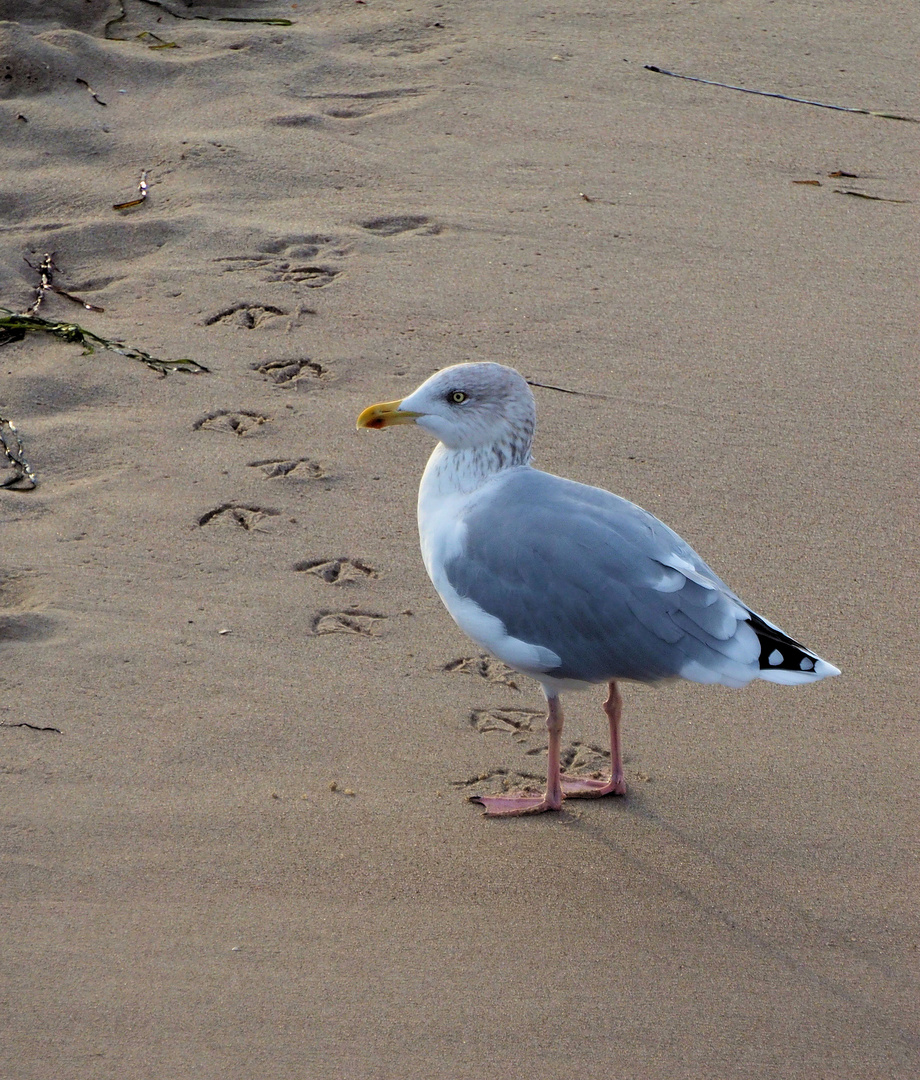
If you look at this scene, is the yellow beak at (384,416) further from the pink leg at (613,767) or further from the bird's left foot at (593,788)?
the bird's left foot at (593,788)

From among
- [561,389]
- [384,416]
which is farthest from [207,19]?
[384,416]

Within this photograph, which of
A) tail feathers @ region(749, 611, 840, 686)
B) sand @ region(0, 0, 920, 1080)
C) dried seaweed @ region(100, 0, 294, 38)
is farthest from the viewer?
dried seaweed @ region(100, 0, 294, 38)

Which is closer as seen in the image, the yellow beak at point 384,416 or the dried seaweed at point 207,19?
the yellow beak at point 384,416

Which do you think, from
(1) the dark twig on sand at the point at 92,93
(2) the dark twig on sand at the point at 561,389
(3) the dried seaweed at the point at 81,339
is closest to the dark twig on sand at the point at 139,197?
(1) the dark twig on sand at the point at 92,93

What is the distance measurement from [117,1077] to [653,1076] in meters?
1.00

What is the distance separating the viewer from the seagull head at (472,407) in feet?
10.7

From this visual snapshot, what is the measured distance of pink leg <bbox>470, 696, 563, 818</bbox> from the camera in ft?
10.4

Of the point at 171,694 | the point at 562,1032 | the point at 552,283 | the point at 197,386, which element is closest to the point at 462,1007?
the point at 562,1032

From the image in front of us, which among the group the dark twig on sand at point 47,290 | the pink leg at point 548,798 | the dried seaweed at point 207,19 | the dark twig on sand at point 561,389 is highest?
the dried seaweed at point 207,19

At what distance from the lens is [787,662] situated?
9.59ft

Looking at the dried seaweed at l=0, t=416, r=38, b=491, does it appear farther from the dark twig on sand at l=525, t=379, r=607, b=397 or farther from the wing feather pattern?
the dark twig on sand at l=525, t=379, r=607, b=397

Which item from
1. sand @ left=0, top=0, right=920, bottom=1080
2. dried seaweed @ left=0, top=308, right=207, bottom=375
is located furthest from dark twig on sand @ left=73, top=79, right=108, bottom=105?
dried seaweed @ left=0, top=308, right=207, bottom=375

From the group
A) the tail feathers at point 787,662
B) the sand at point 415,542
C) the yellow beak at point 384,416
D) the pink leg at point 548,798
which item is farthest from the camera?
the yellow beak at point 384,416

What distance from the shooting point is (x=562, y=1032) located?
255cm
